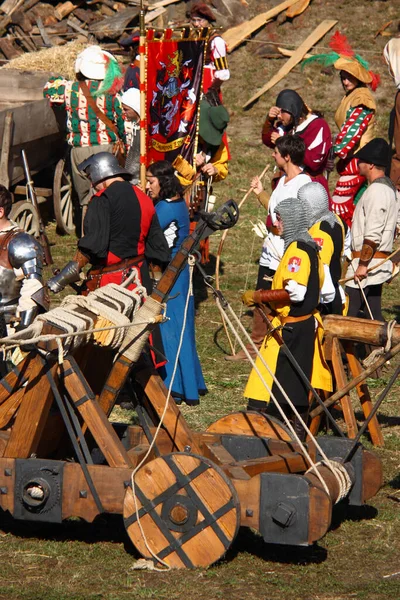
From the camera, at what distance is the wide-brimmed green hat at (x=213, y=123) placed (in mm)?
11070

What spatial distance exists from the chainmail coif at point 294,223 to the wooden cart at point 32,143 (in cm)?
533

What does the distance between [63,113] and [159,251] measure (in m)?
6.03

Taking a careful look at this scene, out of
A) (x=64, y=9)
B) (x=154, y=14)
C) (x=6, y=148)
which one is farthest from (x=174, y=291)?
(x=64, y=9)

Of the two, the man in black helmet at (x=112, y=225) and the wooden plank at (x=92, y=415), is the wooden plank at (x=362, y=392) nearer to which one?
the man in black helmet at (x=112, y=225)

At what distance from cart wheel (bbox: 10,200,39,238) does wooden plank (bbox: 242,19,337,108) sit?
7013 mm

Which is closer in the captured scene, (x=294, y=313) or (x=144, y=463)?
(x=144, y=463)

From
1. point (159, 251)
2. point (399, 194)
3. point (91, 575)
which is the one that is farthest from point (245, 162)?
point (91, 575)

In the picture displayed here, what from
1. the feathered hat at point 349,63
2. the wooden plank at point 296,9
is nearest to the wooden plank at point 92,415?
the feathered hat at point 349,63

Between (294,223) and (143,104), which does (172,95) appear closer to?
(143,104)

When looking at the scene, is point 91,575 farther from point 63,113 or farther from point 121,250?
point 63,113

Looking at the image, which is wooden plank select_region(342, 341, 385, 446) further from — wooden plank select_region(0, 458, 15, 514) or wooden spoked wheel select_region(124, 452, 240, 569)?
wooden plank select_region(0, 458, 15, 514)

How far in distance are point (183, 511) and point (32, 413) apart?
93cm

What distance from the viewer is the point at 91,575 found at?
205 inches

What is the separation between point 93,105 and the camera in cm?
1167
